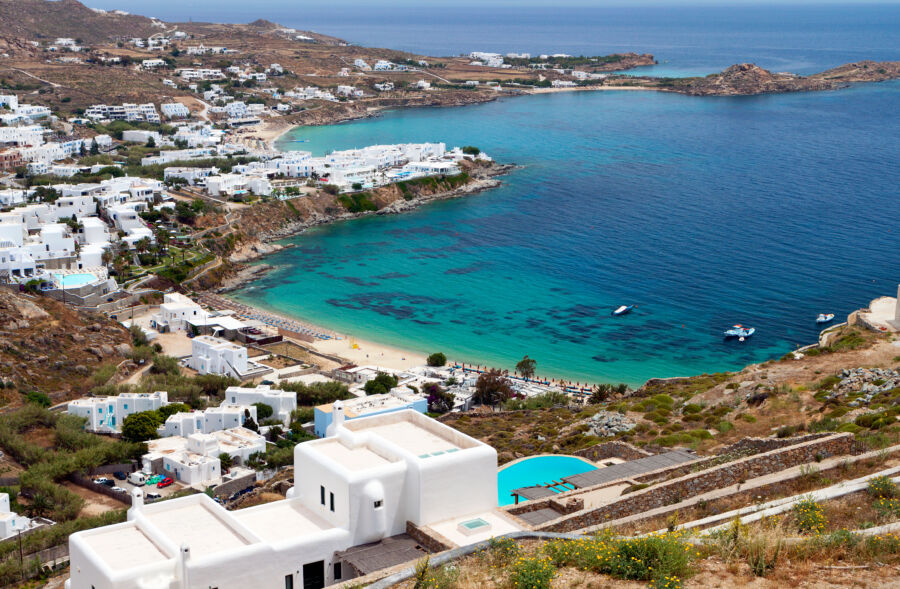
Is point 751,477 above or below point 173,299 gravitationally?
above

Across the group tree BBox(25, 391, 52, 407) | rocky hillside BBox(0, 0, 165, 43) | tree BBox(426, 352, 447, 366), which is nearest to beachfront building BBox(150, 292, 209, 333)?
tree BBox(25, 391, 52, 407)

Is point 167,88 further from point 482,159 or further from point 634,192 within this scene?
point 634,192

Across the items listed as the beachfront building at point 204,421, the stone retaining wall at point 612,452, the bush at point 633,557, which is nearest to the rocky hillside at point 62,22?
the beachfront building at point 204,421

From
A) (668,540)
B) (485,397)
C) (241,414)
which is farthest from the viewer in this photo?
(485,397)

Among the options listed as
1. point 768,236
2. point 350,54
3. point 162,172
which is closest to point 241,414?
point 768,236

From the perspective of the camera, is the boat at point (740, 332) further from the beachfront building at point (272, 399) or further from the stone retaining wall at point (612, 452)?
the stone retaining wall at point (612, 452)
